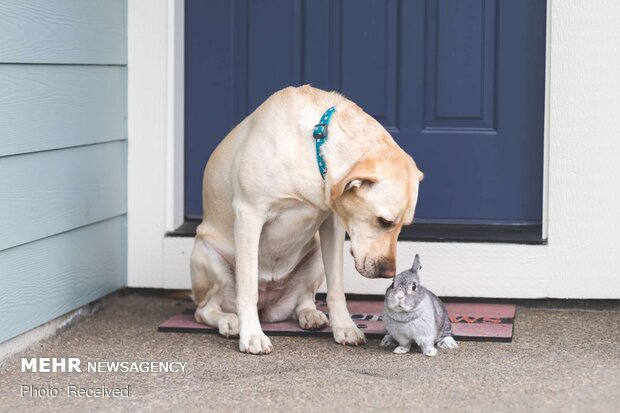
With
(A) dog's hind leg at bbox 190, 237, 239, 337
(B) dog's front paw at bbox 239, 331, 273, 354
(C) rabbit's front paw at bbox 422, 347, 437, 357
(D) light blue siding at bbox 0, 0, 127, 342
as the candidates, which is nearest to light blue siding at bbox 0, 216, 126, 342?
(D) light blue siding at bbox 0, 0, 127, 342

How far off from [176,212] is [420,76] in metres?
1.29

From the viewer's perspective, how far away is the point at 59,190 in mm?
4359

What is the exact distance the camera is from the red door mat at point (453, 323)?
4281mm

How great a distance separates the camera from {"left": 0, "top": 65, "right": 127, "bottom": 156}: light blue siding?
3.93m

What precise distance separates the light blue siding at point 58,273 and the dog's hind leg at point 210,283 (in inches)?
20.6

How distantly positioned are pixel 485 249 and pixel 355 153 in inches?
49.5

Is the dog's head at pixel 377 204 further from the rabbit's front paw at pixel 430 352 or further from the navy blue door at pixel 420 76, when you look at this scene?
the navy blue door at pixel 420 76

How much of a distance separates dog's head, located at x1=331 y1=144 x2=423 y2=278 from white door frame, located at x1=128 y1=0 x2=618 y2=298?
1077 mm

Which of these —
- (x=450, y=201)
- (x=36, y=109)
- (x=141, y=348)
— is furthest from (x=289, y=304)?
(x=36, y=109)

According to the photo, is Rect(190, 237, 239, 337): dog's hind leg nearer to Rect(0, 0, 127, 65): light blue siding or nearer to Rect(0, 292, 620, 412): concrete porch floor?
Rect(0, 292, 620, 412): concrete porch floor

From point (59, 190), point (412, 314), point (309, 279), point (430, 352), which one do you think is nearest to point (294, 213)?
point (309, 279)

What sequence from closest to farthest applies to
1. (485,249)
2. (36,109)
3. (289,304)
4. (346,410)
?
1. (346,410)
2. (36,109)
3. (289,304)
4. (485,249)

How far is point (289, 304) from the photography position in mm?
4484

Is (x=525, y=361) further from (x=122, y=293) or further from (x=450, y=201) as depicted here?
(x=122, y=293)
